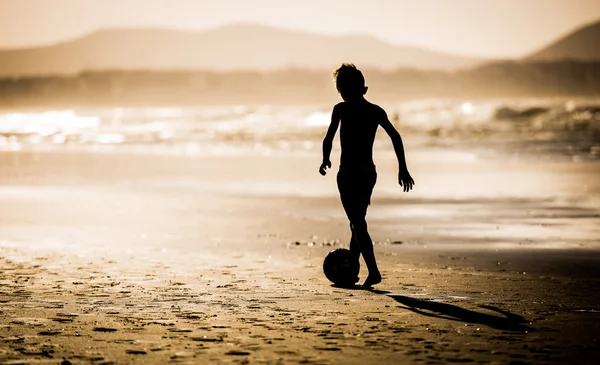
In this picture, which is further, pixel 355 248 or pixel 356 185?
pixel 355 248

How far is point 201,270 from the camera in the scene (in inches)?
398

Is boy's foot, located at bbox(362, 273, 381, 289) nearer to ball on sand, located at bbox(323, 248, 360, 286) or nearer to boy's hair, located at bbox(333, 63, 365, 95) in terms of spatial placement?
ball on sand, located at bbox(323, 248, 360, 286)

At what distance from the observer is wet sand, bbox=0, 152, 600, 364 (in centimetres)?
632

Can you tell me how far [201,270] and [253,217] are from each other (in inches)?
236

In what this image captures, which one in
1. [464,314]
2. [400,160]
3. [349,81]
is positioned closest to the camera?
[464,314]

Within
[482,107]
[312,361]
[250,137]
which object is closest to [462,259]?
[312,361]

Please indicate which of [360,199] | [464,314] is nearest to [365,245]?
[360,199]

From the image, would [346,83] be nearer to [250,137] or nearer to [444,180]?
[444,180]

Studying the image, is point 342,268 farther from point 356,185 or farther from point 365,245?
point 356,185

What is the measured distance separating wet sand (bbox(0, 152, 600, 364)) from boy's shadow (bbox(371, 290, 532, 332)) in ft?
0.07

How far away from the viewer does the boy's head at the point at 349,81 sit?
8.89m

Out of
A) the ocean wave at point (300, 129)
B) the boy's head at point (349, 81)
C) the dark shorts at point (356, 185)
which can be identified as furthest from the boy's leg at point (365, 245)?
the ocean wave at point (300, 129)

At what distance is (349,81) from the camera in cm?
889

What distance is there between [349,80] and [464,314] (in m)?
2.48
